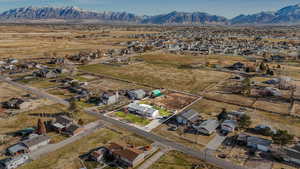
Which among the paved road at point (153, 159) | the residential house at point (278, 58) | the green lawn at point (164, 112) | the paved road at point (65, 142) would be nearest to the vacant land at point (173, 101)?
the green lawn at point (164, 112)

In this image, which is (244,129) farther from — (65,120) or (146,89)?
(65,120)

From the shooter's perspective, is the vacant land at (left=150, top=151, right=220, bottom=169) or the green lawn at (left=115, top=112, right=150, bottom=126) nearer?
the vacant land at (left=150, top=151, right=220, bottom=169)

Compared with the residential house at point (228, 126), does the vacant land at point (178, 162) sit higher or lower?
lower

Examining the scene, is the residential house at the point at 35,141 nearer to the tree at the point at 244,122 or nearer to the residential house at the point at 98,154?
the residential house at the point at 98,154

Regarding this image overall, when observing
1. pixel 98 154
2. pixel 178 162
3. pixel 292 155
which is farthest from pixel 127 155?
pixel 292 155

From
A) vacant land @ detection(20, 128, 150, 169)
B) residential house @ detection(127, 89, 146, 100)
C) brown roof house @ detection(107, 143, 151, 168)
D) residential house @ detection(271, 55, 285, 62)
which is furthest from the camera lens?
residential house @ detection(271, 55, 285, 62)

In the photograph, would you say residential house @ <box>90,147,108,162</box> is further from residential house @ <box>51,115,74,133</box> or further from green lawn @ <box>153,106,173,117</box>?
green lawn @ <box>153,106,173,117</box>

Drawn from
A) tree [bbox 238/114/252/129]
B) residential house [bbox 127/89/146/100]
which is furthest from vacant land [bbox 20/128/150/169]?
tree [bbox 238/114/252/129]
